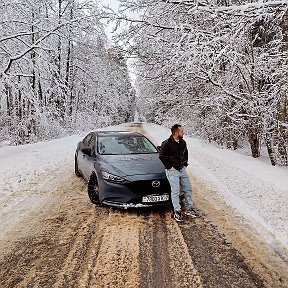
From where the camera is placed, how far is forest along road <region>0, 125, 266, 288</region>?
392cm

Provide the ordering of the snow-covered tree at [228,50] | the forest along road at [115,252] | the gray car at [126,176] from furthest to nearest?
the snow-covered tree at [228,50] → the gray car at [126,176] → the forest along road at [115,252]

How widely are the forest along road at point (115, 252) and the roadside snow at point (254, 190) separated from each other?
1011 millimetres

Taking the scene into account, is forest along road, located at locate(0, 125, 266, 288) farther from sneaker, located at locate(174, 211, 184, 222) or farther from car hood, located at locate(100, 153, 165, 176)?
car hood, located at locate(100, 153, 165, 176)

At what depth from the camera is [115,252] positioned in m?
4.65

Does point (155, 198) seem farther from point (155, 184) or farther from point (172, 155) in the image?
point (172, 155)

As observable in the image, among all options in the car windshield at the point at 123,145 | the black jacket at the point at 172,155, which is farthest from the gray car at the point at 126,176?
the black jacket at the point at 172,155

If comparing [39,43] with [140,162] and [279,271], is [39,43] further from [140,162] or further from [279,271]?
[279,271]

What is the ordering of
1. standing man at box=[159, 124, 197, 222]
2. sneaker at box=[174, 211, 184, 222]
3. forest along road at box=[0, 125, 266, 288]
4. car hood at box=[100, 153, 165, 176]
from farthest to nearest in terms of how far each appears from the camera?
→ car hood at box=[100, 153, 165, 176] → standing man at box=[159, 124, 197, 222] → sneaker at box=[174, 211, 184, 222] → forest along road at box=[0, 125, 266, 288]

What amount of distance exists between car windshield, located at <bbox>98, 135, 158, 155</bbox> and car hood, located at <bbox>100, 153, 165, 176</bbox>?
1.06 ft

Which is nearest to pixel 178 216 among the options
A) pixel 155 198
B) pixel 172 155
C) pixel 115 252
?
pixel 155 198

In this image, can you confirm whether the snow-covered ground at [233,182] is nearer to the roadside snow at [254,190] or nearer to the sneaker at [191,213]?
the roadside snow at [254,190]

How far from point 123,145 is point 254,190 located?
3584mm

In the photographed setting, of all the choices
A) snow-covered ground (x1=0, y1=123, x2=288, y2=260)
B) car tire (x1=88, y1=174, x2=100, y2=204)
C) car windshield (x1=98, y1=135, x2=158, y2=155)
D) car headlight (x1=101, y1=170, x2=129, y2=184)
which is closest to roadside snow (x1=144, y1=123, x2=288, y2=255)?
snow-covered ground (x1=0, y1=123, x2=288, y2=260)

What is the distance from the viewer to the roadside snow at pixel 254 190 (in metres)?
5.80
